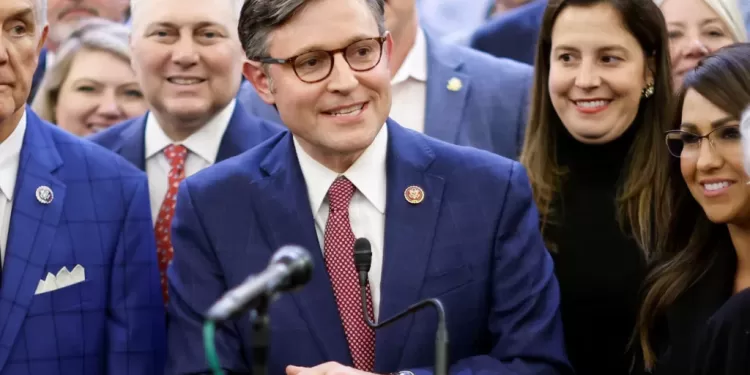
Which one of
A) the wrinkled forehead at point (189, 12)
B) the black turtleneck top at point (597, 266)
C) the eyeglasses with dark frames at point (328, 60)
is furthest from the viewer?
the wrinkled forehead at point (189, 12)

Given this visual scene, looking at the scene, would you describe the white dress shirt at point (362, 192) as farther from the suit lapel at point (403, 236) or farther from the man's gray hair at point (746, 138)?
the man's gray hair at point (746, 138)

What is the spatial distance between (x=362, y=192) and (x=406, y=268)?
26 cm

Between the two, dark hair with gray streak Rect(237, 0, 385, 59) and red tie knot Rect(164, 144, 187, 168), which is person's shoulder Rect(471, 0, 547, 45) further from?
dark hair with gray streak Rect(237, 0, 385, 59)

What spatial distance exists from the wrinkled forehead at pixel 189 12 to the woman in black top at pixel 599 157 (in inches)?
41.9

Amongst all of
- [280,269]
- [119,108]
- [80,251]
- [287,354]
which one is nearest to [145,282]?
[80,251]

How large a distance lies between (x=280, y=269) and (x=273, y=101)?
1343 millimetres

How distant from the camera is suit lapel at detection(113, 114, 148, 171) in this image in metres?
4.71

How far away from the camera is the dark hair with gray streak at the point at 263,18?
3633mm

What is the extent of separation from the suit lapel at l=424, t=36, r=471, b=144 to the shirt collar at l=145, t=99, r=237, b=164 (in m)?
0.75

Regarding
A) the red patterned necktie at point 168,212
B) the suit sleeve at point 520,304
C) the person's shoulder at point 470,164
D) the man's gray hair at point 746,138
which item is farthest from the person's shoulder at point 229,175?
the man's gray hair at point 746,138

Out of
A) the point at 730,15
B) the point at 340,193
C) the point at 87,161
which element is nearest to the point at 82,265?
the point at 87,161

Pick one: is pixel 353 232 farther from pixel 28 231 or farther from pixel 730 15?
pixel 730 15

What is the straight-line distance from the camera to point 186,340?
3613mm

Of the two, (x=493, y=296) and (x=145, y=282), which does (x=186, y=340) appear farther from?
(x=493, y=296)
